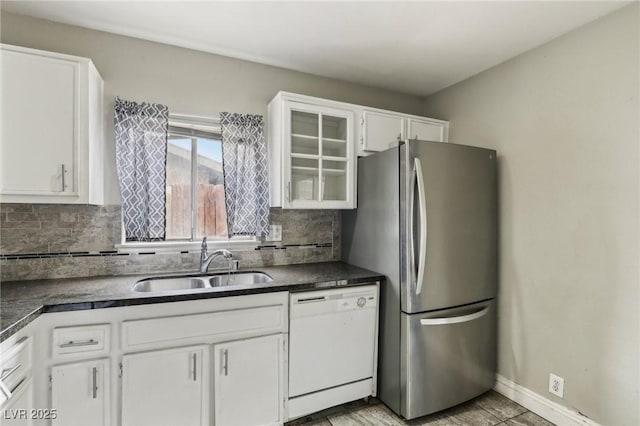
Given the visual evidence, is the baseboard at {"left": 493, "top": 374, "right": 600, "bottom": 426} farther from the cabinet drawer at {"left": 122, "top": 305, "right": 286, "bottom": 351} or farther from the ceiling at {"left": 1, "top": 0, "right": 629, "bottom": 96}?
the ceiling at {"left": 1, "top": 0, "right": 629, "bottom": 96}

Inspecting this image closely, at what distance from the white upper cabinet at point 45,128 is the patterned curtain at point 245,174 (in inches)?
32.7

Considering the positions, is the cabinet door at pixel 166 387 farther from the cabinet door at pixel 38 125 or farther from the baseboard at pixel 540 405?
the baseboard at pixel 540 405

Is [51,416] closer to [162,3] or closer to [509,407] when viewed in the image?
[162,3]

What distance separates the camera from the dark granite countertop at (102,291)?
53.2 inches

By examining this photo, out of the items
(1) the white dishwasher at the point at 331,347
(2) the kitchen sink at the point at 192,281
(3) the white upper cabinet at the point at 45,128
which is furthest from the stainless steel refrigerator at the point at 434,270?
(3) the white upper cabinet at the point at 45,128

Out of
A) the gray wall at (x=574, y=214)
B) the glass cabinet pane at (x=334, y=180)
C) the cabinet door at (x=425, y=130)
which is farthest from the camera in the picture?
the cabinet door at (x=425, y=130)

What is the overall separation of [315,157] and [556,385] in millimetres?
2234

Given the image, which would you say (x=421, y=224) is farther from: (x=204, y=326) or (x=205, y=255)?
(x=205, y=255)

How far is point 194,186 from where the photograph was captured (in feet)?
7.78

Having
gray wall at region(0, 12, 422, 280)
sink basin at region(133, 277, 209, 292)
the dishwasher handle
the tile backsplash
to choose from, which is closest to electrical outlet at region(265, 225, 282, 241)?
gray wall at region(0, 12, 422, 280)

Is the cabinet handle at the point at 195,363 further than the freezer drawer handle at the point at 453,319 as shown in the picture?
No

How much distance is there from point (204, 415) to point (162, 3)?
2.34 meters

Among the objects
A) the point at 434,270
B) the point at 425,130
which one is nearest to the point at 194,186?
the point at 434,270

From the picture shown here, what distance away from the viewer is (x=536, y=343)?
213 cm
